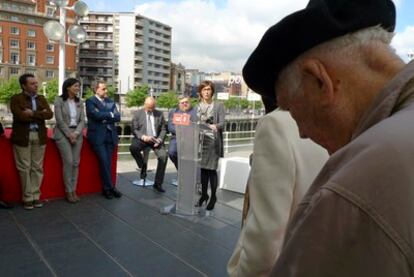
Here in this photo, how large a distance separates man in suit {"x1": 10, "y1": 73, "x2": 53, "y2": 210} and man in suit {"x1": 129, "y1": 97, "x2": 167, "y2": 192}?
1733 millimetres

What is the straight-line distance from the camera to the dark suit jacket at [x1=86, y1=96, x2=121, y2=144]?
6328mm

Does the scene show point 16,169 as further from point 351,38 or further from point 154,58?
point 154,58

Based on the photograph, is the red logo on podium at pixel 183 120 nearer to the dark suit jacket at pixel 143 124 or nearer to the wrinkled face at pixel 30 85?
the dark suit jacket at pixel 143 124

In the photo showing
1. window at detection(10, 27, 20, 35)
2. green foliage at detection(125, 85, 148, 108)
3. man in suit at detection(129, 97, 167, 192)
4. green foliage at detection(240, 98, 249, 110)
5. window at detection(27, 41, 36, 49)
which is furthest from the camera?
green foliage at detection(240, 98, 249, 110)

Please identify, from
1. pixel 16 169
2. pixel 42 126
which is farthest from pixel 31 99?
pixel 16 169

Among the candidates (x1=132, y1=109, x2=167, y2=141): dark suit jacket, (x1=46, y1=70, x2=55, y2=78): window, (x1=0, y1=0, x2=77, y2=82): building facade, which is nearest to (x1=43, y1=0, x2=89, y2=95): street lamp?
(x1=132, y1=109, x2=167, y2=141): dark suit jacket

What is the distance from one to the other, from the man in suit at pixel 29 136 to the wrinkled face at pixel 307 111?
519 cm

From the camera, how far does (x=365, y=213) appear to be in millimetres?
585

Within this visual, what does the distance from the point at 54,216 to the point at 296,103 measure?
16.8 ft

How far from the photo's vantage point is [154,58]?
122688mm

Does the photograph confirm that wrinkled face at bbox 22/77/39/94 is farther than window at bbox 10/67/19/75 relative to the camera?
No

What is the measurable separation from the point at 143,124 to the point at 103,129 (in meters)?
0.94

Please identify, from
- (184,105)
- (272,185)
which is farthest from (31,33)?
(272,185)

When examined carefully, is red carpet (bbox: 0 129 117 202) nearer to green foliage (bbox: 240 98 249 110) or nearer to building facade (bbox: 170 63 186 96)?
green foliage (bbox: 240 98 249 110)
